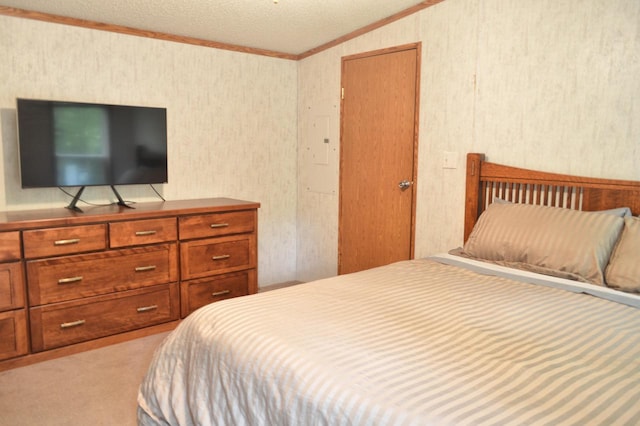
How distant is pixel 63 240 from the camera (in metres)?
2.63

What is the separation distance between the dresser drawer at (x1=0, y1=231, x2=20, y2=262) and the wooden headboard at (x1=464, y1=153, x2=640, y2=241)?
2600mm

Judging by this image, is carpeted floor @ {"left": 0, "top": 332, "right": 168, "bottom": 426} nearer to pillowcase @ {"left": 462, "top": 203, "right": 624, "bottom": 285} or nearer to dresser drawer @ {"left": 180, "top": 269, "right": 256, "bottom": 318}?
dresser drawer @ {"left": 180, "top": 269, "right": 256, "bottom": 318}

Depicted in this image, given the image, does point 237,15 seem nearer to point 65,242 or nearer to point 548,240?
point 65,242

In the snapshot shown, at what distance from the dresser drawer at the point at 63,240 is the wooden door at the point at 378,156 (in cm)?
187

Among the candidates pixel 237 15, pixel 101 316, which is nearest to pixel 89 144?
pixel 101 316

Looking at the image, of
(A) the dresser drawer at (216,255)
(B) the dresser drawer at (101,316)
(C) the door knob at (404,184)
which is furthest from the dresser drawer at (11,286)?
(C) the door knob at (404,184)

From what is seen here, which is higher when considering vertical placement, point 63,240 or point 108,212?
point 108,212

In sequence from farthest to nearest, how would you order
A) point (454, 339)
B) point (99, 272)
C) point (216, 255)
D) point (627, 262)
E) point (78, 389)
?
point (216, 255) → point (99, 272) → point (78, 389) → point (627, 262) → point (454, 339)

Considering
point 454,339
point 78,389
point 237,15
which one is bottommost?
point 78,389

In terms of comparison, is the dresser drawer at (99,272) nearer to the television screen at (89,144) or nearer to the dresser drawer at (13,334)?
the dresser drawer at (13,334)

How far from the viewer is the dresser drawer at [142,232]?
2.80m

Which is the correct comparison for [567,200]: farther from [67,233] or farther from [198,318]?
[67,233]

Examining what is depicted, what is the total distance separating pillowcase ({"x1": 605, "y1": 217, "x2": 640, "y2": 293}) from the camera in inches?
76.0

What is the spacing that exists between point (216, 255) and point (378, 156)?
141 cm
